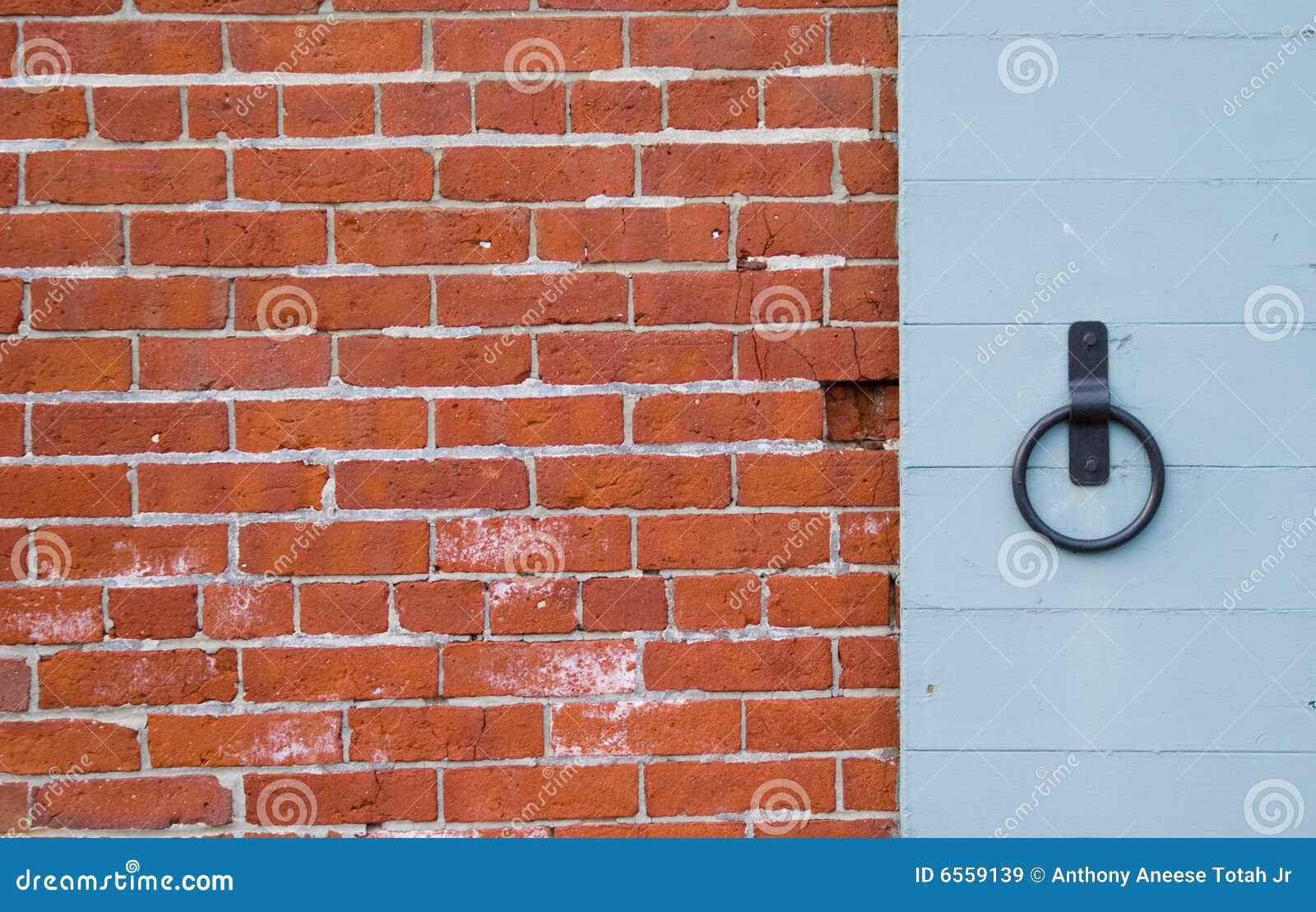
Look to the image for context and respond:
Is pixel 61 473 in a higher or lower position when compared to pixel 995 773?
higher

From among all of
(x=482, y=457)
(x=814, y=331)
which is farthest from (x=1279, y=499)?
(x=482, y=457)

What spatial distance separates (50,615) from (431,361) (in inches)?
27.2

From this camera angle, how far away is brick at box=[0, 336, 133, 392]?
1420 mm

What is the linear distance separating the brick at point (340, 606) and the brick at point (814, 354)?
2.17ft

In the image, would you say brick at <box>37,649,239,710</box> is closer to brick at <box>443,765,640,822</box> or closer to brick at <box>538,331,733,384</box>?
brick at <box>443,765,640,822</box>

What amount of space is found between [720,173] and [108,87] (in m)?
0.93

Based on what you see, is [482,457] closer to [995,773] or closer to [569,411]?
[569,411]

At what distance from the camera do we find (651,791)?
1.45 metres

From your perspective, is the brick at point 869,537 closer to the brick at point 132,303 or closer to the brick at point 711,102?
the brick at point 711,102

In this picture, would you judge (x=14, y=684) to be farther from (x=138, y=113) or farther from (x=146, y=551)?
(x=138, y=113)

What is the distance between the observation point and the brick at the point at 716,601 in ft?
4.74

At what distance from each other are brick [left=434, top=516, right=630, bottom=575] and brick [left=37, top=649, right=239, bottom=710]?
0.38 meters

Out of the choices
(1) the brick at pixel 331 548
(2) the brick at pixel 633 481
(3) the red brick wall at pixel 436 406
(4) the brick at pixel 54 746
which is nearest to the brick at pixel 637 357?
(3) the red brick wall at pixel 436 406

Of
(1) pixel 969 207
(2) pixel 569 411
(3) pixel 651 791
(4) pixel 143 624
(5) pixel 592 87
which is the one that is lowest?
(3) pixel 651 791
